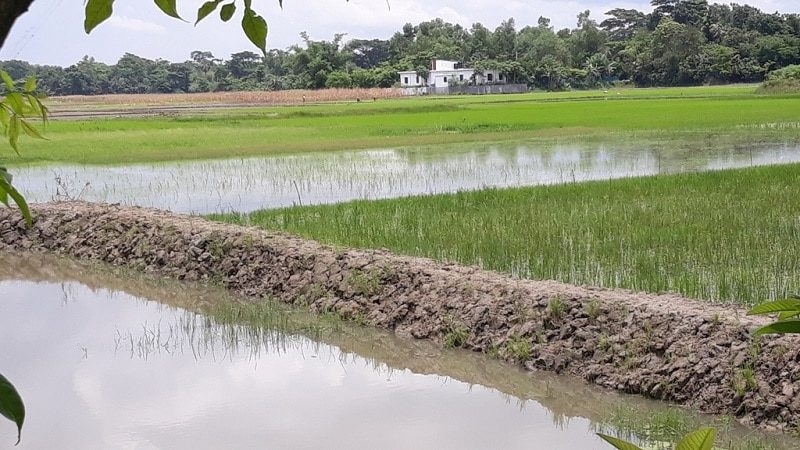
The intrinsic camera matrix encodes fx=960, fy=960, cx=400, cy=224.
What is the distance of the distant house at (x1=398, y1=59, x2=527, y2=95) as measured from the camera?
59062mm

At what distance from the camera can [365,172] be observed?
16.6m

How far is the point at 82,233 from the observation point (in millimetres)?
10516

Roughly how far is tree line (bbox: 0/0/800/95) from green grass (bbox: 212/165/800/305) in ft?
131

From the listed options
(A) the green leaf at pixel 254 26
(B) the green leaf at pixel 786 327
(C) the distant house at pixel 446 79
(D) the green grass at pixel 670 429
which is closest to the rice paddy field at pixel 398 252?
(D) the green grass at pixel 670 429

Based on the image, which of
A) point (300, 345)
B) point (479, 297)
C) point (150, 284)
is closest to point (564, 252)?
point (479, 297)

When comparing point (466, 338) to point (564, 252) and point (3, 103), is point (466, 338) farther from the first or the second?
point (3, 103)

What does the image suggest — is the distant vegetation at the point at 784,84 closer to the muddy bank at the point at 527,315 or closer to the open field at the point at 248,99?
the open field at the point at 248,99

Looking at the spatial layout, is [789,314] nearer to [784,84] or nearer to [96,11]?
[96,11]

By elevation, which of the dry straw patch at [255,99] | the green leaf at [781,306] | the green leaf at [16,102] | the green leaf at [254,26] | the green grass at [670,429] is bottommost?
the dry straw patch at [255,99]

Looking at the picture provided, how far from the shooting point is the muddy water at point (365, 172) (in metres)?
13.9

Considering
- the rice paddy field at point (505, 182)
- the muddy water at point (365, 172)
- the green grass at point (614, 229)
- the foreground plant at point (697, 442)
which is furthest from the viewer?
the muddy water at point (365, 172)

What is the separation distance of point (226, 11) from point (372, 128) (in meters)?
25.4

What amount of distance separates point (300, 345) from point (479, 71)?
55842 mm

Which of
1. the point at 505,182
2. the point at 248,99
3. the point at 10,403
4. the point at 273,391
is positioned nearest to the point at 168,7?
the point at 10,403
